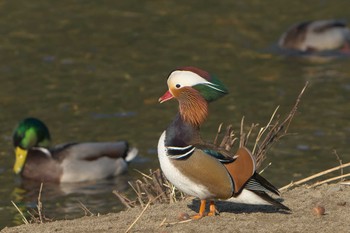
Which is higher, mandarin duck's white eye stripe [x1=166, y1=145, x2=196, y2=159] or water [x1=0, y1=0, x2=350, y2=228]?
mandarin duck's white eye stripe [x1=166, y1=145, x2=196, y2=159]

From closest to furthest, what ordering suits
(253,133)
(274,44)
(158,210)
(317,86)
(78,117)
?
(158,210) < (253,133) < (78,117) < (317,86) < (274,44)

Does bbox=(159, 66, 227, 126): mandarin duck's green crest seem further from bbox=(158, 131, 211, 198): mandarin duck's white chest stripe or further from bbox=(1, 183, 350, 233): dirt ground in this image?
bbox=(1, 183, 350, 233): dirt ground

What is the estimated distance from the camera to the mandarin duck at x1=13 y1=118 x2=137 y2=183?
1327cm

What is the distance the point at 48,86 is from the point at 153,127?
2289mm

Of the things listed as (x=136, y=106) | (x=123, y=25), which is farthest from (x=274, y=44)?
(x=136, y=106)

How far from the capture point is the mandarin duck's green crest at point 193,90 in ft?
23.1

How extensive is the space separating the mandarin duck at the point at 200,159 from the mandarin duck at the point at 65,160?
6.14 meters

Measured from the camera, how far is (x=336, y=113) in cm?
1396

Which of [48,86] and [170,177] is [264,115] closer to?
[48,86]

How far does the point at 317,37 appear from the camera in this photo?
1772 cm

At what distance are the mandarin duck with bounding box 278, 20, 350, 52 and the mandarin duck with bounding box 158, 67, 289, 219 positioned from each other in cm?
1037

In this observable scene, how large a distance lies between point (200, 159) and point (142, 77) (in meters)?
8.87

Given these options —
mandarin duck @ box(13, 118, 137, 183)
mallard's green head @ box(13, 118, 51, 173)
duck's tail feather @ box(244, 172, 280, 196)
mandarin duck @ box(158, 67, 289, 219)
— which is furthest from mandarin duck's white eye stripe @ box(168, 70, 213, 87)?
mallard's green head @ box(13, 118, 51, 173)

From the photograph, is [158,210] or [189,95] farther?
[158,210]
